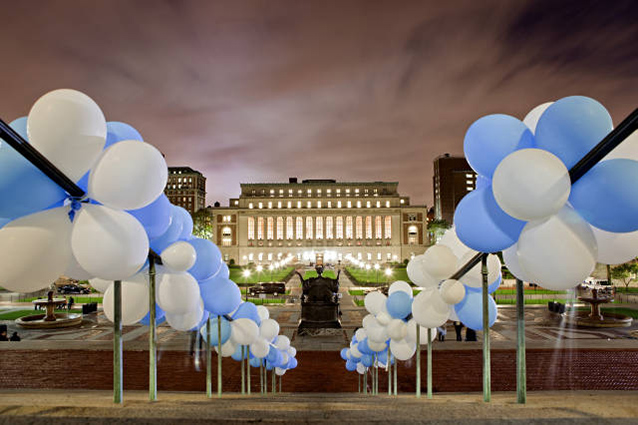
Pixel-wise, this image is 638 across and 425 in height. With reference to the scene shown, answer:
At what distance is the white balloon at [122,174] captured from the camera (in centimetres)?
300

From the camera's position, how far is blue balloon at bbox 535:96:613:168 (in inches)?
115

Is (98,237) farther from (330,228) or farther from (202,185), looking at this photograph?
(202,185)

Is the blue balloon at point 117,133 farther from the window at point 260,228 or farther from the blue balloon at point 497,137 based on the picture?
the window at point 260,228

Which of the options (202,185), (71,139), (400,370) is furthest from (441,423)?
(202,185)

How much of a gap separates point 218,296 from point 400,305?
130 inches

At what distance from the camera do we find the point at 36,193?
2.97m

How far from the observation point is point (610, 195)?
2725mm

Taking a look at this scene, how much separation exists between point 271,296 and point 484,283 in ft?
108

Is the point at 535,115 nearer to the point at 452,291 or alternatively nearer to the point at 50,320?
the point at 452,291

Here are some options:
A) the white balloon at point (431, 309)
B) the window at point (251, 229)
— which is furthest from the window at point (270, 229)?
the white balloon at point (431, 309)

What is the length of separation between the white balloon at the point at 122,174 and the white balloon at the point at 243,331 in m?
3.76

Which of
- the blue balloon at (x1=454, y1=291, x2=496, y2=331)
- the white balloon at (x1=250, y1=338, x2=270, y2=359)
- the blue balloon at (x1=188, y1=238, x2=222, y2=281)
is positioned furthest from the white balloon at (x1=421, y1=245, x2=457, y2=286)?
the white balloon at (x1=250, y1=338, x2=270, y2=359)

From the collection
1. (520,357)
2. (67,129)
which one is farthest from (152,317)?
(520,357)

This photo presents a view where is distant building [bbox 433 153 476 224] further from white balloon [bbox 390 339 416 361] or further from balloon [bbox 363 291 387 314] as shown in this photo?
white balloon [bbox 390 339 416 361]
